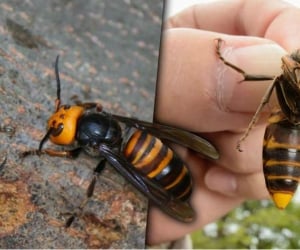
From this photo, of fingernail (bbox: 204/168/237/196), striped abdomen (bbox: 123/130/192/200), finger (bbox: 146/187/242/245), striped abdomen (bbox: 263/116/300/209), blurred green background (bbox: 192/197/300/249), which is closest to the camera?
striped abdomen (bbox: 263/116/300/209)

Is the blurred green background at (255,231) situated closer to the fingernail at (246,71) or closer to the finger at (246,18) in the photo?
the finger at (246,18)

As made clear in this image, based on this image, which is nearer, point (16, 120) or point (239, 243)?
point (16, 120)

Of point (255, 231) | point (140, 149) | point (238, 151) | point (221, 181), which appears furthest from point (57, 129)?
point (255, 231)

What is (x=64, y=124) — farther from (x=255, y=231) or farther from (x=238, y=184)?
(x=255, y=231)

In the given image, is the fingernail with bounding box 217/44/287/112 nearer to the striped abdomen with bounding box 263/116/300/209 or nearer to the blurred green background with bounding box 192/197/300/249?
the striped abdomen with bounding box 263/116/300/209

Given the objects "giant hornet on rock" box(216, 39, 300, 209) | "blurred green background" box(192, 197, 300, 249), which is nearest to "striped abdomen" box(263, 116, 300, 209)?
"giant hornet on rock" box(216, 39, 300, 209)

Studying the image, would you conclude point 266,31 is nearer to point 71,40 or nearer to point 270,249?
point 71,40

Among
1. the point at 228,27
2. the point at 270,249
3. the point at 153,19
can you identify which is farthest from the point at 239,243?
the point at 153,19
